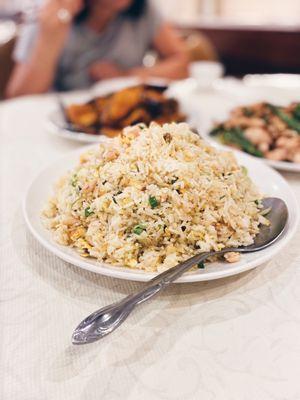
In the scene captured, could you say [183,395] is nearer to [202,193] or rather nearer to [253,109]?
[202,193]

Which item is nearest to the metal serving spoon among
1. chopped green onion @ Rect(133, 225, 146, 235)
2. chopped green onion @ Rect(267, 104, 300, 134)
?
chopped green onion @ Rect(133, 225, 146, 235)

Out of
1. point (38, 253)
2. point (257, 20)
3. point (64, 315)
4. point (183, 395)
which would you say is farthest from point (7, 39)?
point (257, 20)

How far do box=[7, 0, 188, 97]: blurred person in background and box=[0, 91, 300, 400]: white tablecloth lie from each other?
79.2 inches

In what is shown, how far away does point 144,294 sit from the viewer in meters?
0.70

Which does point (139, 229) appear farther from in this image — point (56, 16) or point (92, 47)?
point (92, 47)

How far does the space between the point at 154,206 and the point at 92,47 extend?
2.46 meters

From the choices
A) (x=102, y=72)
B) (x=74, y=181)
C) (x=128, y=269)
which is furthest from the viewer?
(x=102, y=72)

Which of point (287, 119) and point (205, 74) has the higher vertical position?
point (287, 119)

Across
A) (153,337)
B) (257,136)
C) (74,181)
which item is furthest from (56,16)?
(153,337)

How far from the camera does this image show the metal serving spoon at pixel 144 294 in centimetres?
65

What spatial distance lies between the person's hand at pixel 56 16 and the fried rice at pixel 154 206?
6.17 ft

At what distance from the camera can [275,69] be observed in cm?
471

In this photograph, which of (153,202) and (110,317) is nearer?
(110,317)

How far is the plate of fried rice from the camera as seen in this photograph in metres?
0.81
